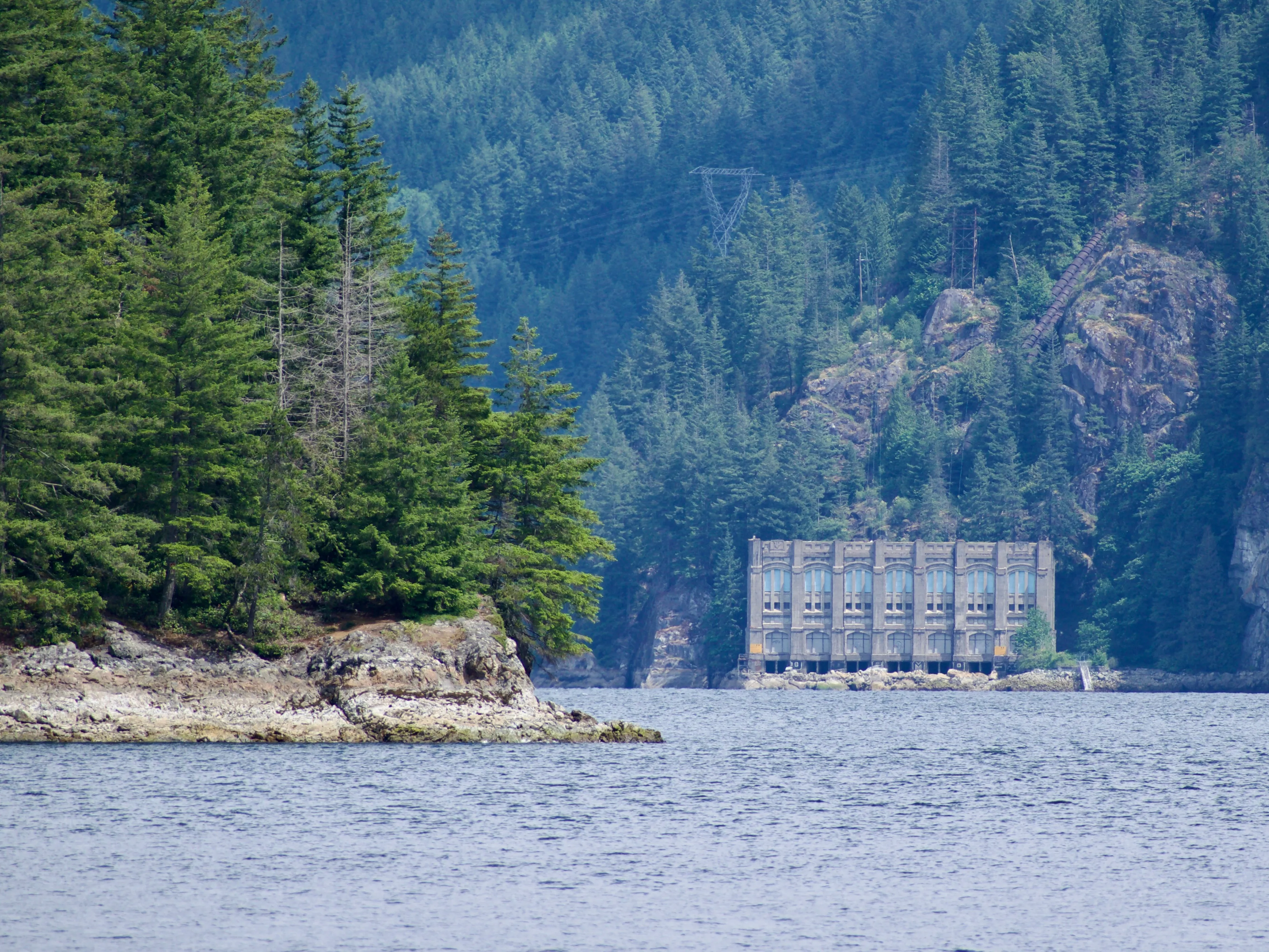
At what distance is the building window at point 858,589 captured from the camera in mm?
156625

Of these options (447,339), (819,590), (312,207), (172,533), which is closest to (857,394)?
(819,590)

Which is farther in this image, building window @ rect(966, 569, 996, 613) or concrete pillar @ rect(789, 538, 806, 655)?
concrete pillar @ rect(789, 538, 806, 655)

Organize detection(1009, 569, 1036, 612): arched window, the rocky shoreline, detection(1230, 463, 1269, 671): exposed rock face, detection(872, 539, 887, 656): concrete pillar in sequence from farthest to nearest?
detection(872, 539, 887, 656): concrete pillar
detection(1009, 569, 1036, 612): arched window
the rocky shoreline
detection(1230, 463, 1269, 671): exposed rock face

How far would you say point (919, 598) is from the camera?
15575cm

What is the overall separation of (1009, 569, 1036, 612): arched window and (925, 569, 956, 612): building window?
4.72m

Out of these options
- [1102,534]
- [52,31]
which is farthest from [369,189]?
[1102,534]

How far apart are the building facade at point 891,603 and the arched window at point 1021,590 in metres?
0.08

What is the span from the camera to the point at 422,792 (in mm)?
48125

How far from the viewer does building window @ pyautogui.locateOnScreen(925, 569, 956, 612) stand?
15588 centimetres

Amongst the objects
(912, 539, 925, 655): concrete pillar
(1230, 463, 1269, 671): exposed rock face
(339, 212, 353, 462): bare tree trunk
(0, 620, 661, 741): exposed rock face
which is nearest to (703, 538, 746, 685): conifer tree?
(912, 539, 925, 655): concrete pillar

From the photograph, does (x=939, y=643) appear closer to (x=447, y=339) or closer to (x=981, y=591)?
(x=981, y=591)

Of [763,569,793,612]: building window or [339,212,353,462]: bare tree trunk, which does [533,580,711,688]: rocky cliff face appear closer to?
[763,569,793,612]: building window

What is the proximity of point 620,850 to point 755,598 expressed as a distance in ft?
387

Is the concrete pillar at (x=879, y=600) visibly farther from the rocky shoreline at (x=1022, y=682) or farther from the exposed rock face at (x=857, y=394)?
the exposed rock face at (x=857, y=394)
